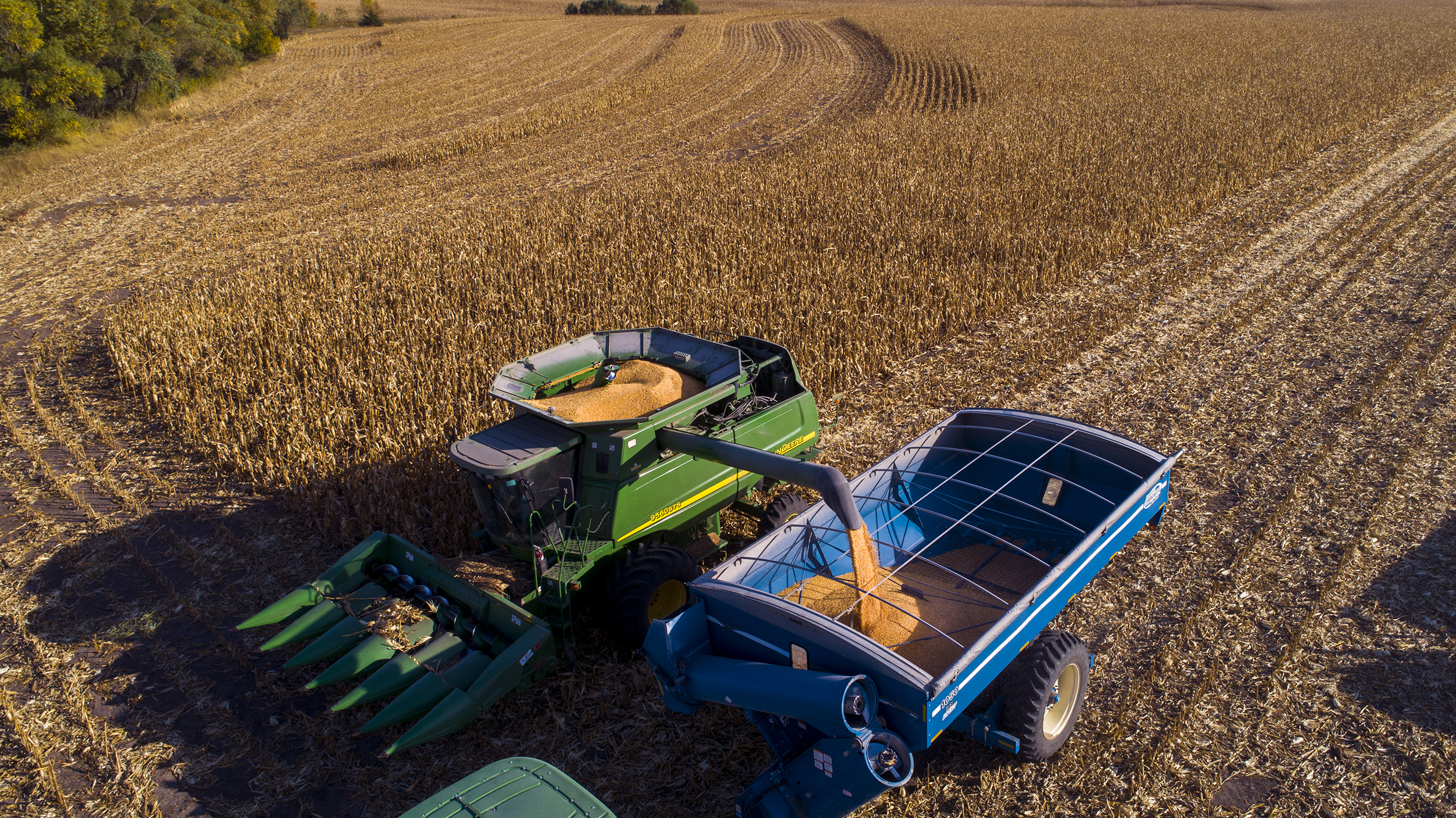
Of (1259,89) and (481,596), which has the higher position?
(1259,89)

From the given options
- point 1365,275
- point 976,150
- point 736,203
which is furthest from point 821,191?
point 1365,275

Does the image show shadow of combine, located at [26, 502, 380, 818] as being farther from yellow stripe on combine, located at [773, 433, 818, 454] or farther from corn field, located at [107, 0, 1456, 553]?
yellow stripe on combine, located at [773, 433, 818, 454]

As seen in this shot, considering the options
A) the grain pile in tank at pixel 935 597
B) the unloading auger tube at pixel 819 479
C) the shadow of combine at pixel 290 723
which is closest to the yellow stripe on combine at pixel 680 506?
the unloading auger tube at pixel 819 479

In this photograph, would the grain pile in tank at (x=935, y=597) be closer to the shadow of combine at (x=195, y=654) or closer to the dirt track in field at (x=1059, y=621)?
the dirt track in field at (x=1059, y=621)

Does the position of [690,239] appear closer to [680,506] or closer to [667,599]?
[680,506]

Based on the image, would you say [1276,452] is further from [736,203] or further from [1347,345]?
[736,203]

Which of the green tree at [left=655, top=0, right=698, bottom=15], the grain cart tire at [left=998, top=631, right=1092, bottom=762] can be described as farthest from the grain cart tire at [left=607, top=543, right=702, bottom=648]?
the green tree at [left=655, top=0, right=698, bottom=15]

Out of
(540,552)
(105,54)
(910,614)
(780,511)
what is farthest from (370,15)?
(910,614)
